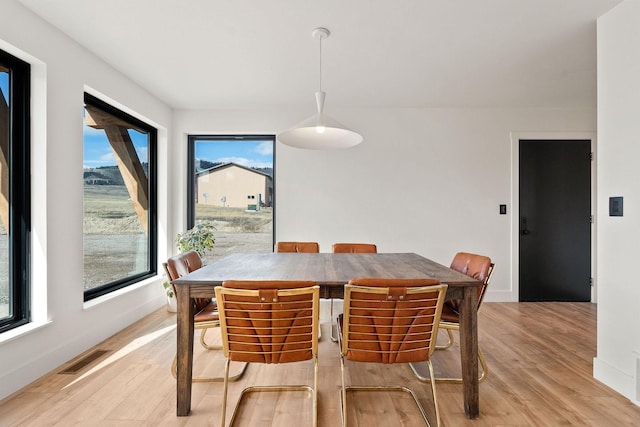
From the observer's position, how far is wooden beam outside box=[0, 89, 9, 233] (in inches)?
88.8

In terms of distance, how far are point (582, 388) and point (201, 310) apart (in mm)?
2581

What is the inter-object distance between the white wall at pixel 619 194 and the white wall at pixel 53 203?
3832 mm

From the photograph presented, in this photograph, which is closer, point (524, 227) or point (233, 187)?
point (524, 227)

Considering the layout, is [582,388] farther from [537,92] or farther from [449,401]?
[537,92]

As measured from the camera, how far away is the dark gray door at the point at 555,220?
4.36 metres

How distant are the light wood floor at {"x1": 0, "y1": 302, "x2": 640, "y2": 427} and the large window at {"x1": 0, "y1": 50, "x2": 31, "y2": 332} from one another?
59 cm

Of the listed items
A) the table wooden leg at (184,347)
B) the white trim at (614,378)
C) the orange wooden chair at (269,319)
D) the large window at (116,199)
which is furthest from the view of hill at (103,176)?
the white trim at (614,378)

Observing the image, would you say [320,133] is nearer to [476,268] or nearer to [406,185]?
[476,268]

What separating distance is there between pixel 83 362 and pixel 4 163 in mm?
1523

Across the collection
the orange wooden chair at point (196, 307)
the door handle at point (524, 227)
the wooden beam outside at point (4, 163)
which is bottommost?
the orange wooden chair at point (196, 307)

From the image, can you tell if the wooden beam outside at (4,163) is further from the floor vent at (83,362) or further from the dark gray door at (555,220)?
the dark gray door at (555,220)

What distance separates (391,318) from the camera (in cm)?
169

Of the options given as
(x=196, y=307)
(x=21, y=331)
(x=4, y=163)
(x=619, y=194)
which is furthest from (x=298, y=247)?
(x=619, y=194)

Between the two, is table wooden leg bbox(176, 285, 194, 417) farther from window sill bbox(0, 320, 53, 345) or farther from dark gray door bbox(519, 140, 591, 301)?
dark gray door bbox(519, 140, 591, 301)
